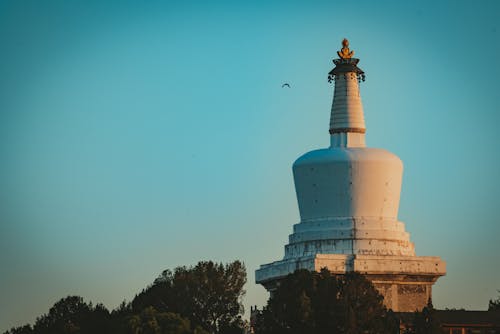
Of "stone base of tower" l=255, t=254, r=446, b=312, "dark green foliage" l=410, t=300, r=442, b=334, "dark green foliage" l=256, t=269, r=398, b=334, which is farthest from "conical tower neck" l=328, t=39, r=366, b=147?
"dark green foliage" l=410, t=300, r=442, b=334

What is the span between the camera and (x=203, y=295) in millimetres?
102625

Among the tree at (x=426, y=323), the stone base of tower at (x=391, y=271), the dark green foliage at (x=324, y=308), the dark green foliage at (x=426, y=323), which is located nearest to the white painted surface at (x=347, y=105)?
the stone base of tower at (x=391, y=271)

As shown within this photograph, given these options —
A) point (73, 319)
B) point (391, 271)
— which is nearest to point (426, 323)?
point (391, 271)

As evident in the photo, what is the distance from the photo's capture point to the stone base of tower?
96.8 meters

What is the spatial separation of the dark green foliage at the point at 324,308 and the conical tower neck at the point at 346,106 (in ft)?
38.8

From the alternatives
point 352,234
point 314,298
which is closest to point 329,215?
point 352,234

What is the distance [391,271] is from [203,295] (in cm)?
1078

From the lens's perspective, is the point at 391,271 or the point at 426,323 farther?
the point at 391,271

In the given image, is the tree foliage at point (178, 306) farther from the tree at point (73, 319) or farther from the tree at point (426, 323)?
the tree at point (426, 323)

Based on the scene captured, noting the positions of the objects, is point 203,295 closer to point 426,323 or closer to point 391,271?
point 391,271

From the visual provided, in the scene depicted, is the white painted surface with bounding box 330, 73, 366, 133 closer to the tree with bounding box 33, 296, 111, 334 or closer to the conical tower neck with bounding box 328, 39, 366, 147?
the conical tower neck with bounding box 328, 39, 366, 147

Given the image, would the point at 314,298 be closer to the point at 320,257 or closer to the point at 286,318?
the point at 286,318

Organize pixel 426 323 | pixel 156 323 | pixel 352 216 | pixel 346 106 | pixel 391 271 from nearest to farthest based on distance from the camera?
pixel 426 323
pixel 156 323
pixel 391 271
pixel 352 216
pixel 346 106

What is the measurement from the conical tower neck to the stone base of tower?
688 cm
